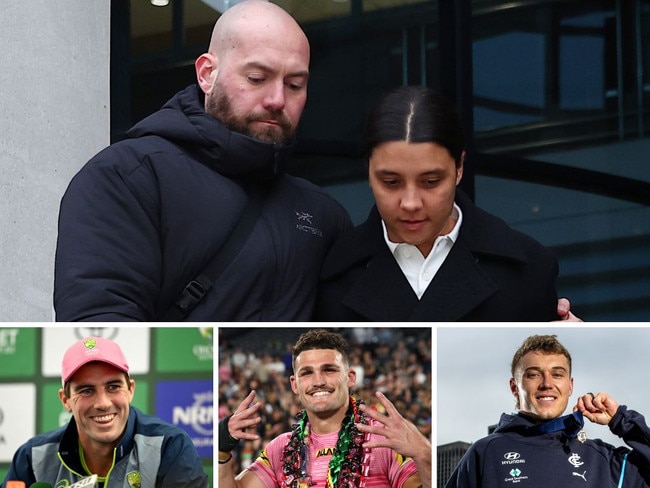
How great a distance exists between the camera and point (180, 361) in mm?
4059

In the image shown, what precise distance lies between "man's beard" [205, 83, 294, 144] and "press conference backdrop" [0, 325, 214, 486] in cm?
118

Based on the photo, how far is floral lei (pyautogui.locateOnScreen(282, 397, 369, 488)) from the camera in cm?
404

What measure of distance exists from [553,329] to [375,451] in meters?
0.57

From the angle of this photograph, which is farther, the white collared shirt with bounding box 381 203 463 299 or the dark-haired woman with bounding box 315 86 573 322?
the white collared shirt with bounding box 381 203 463 299

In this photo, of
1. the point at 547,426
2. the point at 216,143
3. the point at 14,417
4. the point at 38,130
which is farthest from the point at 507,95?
the point at 14,417

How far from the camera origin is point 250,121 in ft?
16.8

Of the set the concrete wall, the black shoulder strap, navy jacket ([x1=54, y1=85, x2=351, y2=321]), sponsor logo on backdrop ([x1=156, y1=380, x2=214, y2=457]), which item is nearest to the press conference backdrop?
sponsor logo on backdrop ([x1=156, y1=380, x2=214, y2=457])

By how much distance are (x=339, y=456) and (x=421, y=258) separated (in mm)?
990

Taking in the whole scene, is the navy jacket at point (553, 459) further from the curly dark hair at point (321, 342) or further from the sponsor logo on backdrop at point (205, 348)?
the sponsor logo on backdrop at point (205, 348)

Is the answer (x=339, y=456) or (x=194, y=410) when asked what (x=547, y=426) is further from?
(x=194, y=410)

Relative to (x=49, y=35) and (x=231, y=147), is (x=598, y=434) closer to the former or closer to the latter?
(x=231, y=147)

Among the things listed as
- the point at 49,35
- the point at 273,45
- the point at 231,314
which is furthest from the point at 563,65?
the point at 231,314

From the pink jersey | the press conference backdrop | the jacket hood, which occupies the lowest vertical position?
the pink jersey

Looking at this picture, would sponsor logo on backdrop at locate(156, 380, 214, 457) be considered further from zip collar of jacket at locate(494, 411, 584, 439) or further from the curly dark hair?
zip collar of jacket at locate(494, 411, 584, 439)
